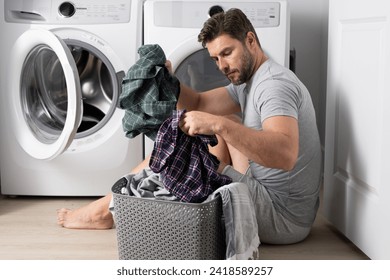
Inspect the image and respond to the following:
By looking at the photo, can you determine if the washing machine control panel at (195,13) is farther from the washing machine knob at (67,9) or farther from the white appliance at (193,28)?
the washing machine knob at (67,9)

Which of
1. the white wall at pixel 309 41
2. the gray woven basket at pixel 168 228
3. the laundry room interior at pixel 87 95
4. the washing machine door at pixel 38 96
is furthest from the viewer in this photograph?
the white wall at pixel 309 41

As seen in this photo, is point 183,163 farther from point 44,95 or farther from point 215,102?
point 44,95

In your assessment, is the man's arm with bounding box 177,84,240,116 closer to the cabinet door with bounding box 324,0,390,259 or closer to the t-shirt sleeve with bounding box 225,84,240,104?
the t-shirt sleeve with bounding box 225,84,240,104

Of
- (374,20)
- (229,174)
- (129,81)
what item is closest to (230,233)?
(229,174)

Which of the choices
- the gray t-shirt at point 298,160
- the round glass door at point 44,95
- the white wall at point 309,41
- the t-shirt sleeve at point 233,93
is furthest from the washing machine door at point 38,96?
the white wall at point 309,41

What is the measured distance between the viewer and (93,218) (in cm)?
216

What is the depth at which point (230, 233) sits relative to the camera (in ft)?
5.44

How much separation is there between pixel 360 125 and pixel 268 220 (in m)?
0.39

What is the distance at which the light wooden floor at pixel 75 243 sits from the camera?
75.5 inches

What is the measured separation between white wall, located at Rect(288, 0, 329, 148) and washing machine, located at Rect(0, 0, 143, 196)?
0.90 m

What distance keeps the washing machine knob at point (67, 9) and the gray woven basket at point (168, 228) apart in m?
1.05

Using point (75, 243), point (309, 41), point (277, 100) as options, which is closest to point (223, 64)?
point (277, 100)

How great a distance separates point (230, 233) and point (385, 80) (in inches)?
22.1
